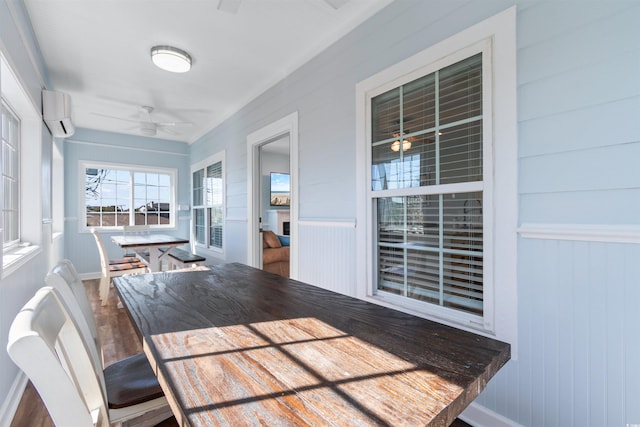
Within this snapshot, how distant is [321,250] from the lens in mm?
2783

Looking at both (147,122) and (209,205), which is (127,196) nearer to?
(209,205)

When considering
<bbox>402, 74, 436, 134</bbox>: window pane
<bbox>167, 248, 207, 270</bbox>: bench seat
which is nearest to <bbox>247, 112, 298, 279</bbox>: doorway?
<bbox>167, 248, 207, 270</bbox>: bench seat

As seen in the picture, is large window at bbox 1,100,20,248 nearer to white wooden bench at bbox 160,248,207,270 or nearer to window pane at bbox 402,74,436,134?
white wooden bench at bbox 160,248,207,270

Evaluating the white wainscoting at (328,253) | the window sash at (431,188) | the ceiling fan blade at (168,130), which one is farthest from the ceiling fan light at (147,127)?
the window sash at (431,188)

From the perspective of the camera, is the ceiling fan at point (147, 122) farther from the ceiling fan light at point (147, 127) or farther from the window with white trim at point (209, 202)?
the window with white trim at point (209, 202)

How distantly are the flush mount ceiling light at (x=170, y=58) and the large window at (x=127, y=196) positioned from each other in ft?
12.1

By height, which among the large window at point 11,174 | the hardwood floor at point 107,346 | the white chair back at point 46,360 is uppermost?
the large window at point 11,174

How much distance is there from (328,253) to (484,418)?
1536mm

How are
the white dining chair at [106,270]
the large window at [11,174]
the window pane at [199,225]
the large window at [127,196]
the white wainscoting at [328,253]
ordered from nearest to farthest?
the large window at [11,174] → the white wainscoting at [328,253] → the white dining chair at [106,270] → the large window at [127,196] → the window pane at [199,225]

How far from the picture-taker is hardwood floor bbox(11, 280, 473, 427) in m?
1.77

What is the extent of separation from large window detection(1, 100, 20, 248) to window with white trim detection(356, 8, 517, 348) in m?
2.64

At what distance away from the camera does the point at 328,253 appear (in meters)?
2.69

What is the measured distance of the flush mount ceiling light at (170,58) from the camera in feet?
9.18

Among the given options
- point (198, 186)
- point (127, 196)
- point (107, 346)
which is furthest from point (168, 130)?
point (107, 346)
